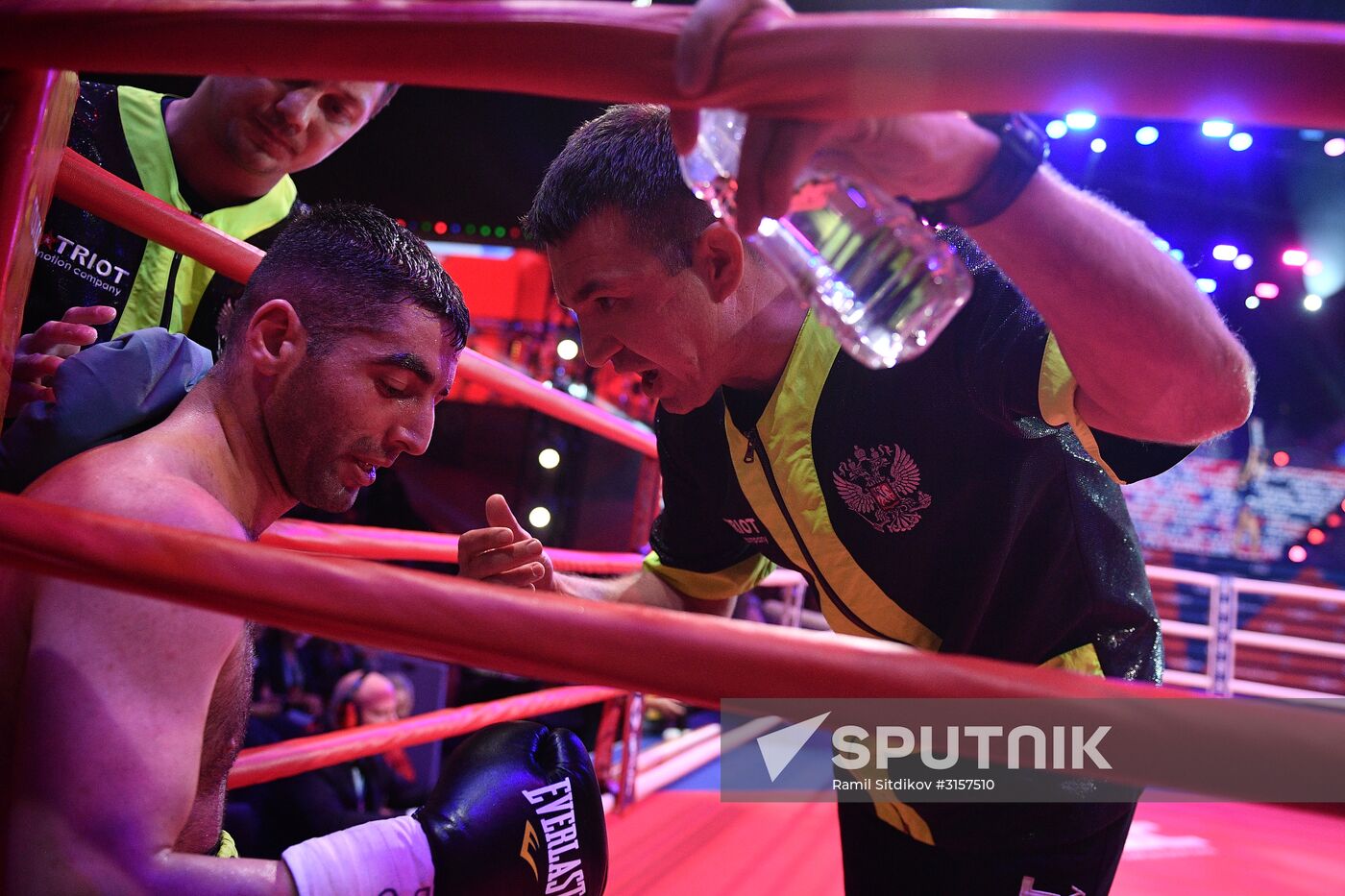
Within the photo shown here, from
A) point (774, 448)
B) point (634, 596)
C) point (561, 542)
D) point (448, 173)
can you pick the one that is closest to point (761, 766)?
point (561, 542)

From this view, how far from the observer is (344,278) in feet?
3.65

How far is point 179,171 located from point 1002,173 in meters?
1.60

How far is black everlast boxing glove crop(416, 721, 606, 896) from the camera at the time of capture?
871 millimetres

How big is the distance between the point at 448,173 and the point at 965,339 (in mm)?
7591

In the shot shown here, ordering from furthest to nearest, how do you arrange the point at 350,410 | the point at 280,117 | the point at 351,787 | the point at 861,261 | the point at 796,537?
the point at 351,787
the point at 280,117
the point at 796,537
the point at 350,410
the point at 861,261

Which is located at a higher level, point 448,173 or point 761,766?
point 448,173

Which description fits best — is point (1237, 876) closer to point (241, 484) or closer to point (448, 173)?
point (241, 484)

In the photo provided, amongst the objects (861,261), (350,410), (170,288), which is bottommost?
(350,410)

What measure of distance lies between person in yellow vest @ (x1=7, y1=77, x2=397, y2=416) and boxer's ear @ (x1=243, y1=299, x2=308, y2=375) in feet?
2.03

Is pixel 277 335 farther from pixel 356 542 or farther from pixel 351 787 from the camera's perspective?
pixel 351 787

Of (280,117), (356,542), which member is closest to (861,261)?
(356,542)

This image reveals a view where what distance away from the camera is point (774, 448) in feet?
3.96

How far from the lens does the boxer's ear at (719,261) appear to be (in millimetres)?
1149

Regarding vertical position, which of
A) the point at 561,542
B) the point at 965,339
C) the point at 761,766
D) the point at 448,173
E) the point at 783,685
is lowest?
the point at 761,766
